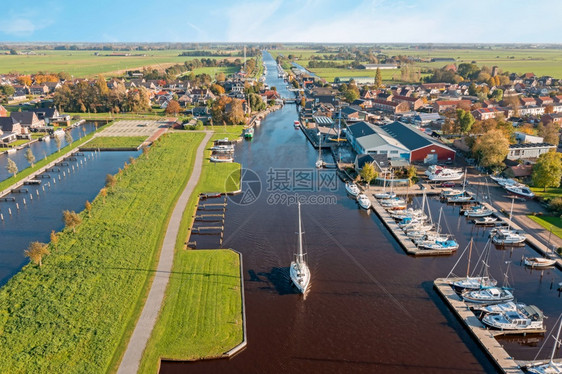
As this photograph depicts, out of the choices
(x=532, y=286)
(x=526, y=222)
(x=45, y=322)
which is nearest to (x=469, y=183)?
(x=526, y=222)

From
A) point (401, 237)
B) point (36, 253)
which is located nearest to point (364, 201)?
point (401, 237)

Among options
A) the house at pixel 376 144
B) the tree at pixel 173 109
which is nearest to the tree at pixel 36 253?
the house at pixel 376 144

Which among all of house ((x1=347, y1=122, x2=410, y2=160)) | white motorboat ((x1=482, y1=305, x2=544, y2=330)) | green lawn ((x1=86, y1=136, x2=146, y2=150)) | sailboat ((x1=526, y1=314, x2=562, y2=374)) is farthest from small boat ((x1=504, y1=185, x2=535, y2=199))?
green lawn ((x1=86, y1=136, x2=146, y2=150))

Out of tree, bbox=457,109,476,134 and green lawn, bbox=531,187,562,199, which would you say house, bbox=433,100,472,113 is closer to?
tree, bbox=457,109,476,134

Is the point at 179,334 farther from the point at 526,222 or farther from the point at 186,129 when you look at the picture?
the point at 186,129

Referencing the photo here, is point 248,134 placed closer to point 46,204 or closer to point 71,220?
point 46,204

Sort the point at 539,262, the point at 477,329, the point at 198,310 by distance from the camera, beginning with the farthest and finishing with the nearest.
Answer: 1. the point at 539,262
2. the point at 198,310
3. the point at 477,329

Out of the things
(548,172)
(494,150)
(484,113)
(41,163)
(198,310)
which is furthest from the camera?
(484,113)
